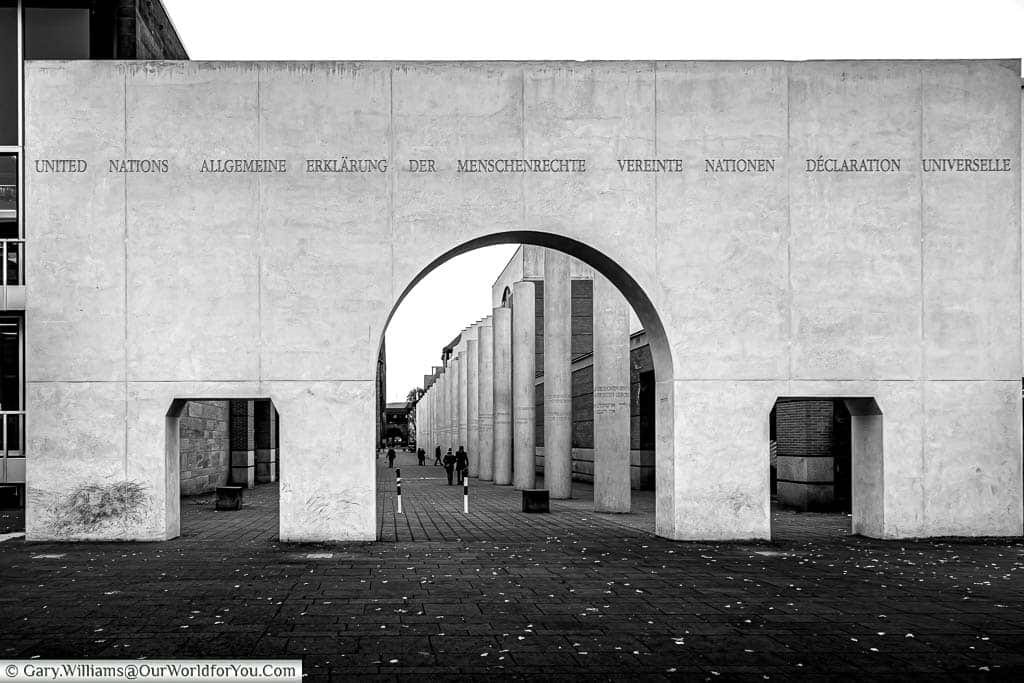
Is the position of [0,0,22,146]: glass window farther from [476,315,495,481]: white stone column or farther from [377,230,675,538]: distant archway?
[476,315,495,481]: white stone column

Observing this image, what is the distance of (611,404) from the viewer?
2264cm

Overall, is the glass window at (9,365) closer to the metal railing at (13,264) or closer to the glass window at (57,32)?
the metal railing at (13,264)

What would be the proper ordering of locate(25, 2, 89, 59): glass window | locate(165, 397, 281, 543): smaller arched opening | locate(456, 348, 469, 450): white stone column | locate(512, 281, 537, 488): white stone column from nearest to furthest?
1. locate(165, 397, 281, 543): smaller arched opening
2. locate(25, 2, 89, 59): glass window
3. locate(512, 281, 537, 488): white stone column
4. locate(456, 348, 469, 450): white stone column

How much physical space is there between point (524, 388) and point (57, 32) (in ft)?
57.1

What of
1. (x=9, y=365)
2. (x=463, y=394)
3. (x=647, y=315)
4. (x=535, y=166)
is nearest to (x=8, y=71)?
(x=9, y=365)

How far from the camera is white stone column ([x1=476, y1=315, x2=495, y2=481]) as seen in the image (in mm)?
41531

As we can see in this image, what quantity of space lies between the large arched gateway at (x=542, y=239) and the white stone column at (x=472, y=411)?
30107 millimetres

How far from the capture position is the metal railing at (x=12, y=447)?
1809cm

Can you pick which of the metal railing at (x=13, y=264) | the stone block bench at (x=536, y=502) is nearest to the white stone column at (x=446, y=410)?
the stone block bench at (x=536, y=502)

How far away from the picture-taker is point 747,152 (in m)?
15.6

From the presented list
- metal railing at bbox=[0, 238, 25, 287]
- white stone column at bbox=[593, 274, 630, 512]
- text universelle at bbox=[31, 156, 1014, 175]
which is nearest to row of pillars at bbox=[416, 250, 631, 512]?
white stone column at bbox=[593, 274, 630, 512]

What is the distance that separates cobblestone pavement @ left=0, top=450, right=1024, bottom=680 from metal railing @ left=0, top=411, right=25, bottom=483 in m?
3.86

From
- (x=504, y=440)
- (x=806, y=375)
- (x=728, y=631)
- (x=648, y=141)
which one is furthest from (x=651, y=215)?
(x=504, y=440)

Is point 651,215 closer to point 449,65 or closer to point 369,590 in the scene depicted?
point 449,65
